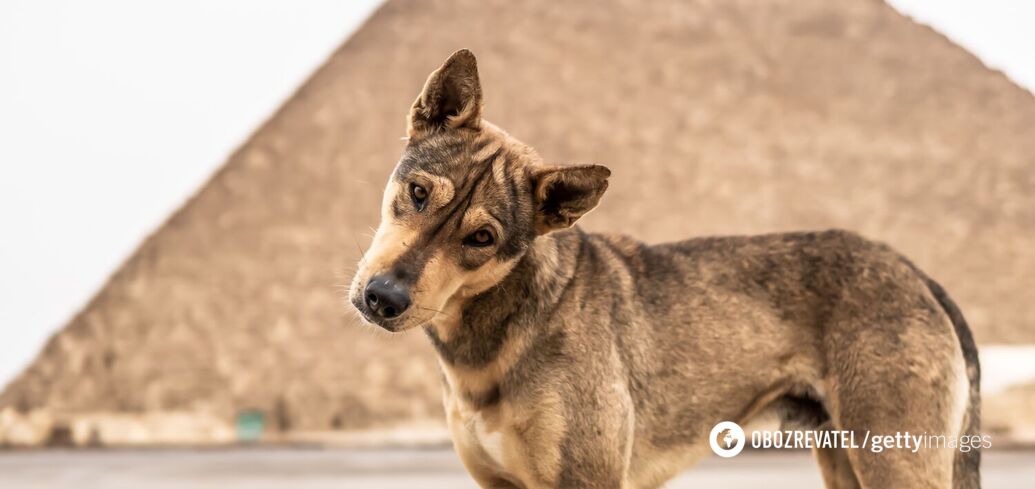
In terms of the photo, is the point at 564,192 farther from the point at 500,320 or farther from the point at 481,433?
the point at 481,433

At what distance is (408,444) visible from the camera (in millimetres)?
27953

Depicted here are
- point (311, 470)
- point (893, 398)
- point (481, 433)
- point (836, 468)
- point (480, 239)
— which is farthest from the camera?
point (311, 470)

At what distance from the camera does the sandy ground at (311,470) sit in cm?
1473

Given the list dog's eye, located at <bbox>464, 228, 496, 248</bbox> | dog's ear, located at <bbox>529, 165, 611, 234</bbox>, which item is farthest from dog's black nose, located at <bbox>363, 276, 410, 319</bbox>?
dog's ear, located at <bbox>529, 165, 611, 234</bbox>

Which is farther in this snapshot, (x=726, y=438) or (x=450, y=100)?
(x=726, y=438)

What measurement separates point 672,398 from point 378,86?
112ft

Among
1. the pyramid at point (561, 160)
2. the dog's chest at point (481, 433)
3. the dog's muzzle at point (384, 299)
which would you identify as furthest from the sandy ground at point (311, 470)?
the dog's muzzle at point (384, 299)

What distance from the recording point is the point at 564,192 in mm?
3738

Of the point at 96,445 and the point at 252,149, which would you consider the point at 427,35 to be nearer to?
the point at 252,149

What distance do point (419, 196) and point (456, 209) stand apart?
130 mm

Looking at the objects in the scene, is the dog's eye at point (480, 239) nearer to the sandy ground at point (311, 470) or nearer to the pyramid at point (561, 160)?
the sandy ground at point (311, 470)

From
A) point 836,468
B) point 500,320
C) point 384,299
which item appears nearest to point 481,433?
point 500,320

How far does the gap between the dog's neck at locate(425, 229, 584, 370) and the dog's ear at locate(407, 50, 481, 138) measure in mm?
476

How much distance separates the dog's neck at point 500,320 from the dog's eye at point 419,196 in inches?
14.3
